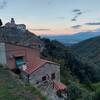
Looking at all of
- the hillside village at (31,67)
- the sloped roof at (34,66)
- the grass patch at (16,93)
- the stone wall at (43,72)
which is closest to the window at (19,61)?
the hillside village at (31,67)

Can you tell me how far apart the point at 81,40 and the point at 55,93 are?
15324 centimetres

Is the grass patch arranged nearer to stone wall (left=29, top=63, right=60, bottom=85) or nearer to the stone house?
stone wall (left=29, top=63, right=60, bottom=85)

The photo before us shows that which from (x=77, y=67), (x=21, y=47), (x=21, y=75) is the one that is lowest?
(x=77, y=67)

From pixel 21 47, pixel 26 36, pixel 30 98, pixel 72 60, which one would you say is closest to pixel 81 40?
pixel 72 60

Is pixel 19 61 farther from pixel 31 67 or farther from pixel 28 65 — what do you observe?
pixel 31 67

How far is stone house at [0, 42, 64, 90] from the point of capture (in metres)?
21.2

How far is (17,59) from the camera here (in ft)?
73.7

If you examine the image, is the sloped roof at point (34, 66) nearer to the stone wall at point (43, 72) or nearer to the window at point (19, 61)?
the stone wall at point (43, 72)

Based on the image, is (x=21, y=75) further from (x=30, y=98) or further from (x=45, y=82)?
(x=30, y=98)

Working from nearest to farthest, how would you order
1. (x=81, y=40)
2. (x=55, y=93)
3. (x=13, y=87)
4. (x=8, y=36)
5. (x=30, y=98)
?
(x=30, y=98) → (x=13, y=87) → (x=55, y=93) → (x=8, y=36) → (x=81, y=40)

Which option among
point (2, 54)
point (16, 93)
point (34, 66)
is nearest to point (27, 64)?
point (34, 66)

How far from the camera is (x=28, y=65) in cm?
2303

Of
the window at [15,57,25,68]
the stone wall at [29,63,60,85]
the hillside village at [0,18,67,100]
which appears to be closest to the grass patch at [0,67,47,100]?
the hillside village at [0,18,67,100]

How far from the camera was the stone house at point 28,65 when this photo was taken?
69.7 feet
